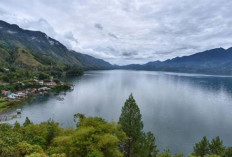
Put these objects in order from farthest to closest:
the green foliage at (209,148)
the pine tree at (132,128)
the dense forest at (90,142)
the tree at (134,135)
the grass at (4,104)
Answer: the grass at (4,104) → the pine tree at (132,128) → the tree at (134,135) → the green foliage at (209,148) → the dense forest at (90,142)

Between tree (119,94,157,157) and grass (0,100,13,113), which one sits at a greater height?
tree (119,94,157,157)

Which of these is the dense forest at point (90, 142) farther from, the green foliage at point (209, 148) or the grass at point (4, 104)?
the grass at point (4, 104)

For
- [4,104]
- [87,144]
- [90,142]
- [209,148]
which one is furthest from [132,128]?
[4,104]

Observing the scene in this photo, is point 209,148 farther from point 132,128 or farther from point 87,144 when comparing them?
point 87,144

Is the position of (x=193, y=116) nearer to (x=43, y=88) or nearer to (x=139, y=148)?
(x=139, y=148)

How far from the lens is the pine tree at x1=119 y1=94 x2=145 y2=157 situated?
33500mm

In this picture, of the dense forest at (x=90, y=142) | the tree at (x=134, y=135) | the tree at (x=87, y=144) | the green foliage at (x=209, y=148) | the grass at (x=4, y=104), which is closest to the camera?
the dense forest at (x=90, y=142)

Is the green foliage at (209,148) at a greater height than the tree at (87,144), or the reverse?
the tree at (87,144)

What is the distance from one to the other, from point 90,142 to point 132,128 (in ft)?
49.2

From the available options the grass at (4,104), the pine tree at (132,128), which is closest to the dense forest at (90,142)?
the pine tree at (132,128)

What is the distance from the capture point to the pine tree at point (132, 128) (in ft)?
110

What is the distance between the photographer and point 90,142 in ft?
67.1

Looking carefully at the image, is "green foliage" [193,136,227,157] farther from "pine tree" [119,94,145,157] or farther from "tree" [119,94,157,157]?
"pine tree" [119,94,145,157]

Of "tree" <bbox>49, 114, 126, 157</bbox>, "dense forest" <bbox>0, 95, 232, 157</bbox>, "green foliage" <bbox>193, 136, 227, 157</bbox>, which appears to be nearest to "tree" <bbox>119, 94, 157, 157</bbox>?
"dense forest" <bbox>0, 95, 232, 157</bbox>
